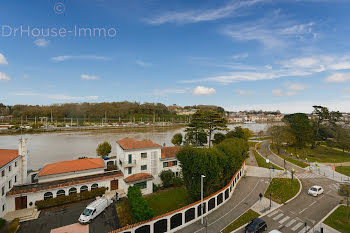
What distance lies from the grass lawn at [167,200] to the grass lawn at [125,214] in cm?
213

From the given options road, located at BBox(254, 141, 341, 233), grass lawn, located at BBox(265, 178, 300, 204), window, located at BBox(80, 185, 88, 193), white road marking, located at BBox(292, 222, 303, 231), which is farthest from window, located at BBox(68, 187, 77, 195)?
grass lawn, located at BBox(265, 178, 300, 204)

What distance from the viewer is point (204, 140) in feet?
121

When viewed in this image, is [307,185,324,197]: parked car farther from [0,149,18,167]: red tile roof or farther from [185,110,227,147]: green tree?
[0,149,18,167]: red tile roof

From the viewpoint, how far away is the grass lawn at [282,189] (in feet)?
57.9

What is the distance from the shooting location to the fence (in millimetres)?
11734

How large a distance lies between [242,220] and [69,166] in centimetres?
1820

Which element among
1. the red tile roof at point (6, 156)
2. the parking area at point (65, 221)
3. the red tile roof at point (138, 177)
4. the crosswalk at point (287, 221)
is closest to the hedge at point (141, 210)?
the parking area at point (65, 221)

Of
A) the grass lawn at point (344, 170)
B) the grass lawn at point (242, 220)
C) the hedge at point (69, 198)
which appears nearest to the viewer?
the grass lawn at point (242, 220)

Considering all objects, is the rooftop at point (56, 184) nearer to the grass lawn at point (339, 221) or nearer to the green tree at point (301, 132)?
the grass lawn at point (339, 221)

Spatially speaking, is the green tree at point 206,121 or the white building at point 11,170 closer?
the white building at point 11,170

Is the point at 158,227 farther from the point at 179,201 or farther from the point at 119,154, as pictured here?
the point at 119,154

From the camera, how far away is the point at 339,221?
13805 mm

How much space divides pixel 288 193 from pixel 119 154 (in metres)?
19.4

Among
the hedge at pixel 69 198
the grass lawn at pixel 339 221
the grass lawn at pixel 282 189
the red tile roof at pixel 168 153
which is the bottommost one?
the grass lawn at pixel 339 221
